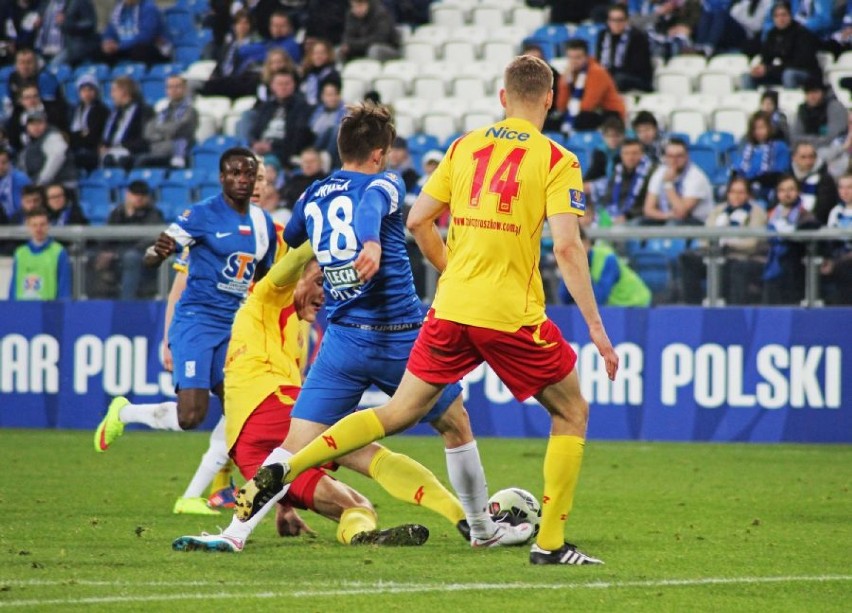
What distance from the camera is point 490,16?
2061 cm

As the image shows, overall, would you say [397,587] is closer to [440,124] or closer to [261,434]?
[261,434]

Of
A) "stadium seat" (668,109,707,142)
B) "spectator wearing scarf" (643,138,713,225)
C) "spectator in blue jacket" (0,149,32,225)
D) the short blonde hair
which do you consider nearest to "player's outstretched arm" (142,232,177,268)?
the short blonde hair

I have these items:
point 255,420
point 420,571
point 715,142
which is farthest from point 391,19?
point 420,571

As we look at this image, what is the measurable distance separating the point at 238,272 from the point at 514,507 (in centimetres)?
288

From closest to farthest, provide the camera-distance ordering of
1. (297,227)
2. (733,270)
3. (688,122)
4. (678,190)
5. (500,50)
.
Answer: (297,227) → (733,270) → (678,190) → (688,122) → (500,50)

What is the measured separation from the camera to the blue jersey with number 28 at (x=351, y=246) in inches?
286

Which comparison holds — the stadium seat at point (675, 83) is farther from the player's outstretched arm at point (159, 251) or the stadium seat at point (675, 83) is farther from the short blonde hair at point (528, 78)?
the short blonde hair at point (528, 78)

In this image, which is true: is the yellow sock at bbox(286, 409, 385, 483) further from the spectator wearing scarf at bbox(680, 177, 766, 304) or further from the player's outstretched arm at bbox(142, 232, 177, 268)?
the spectator wearing scarf at bbox(680, 177, 766, 304)

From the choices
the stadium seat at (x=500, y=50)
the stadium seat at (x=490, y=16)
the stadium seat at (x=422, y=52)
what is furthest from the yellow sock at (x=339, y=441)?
the stadium seat at (x=490, y=16)

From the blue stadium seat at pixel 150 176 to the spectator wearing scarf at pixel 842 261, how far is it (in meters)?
8.11

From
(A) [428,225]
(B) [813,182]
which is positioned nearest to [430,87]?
(B) [813,182]

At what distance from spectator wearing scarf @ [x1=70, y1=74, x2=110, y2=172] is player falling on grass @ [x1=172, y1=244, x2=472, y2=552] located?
38.6ft

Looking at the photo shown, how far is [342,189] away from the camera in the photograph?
7.33 m

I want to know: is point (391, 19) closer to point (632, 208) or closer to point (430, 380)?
point (632, 208)
